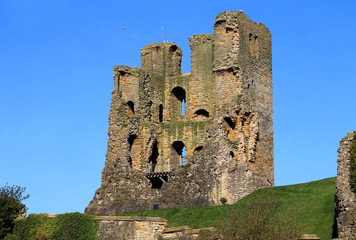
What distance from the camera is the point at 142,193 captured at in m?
46.8

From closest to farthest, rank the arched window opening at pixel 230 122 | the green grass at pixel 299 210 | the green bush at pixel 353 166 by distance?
1. the green bush at pixel 353 166
2. the green grass at pixel 299 210
3. the arched window opening at pixel 230 122

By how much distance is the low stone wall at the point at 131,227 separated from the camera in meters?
32.9

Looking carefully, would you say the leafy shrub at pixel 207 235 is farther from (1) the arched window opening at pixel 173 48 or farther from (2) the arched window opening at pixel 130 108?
(1) the arched window opening at pixel 173 48

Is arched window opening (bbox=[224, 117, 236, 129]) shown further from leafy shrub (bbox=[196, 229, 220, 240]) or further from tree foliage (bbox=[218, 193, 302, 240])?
tree foliage (bbox=[218, 193, 302, 240])

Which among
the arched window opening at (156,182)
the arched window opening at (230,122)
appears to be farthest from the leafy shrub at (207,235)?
the arched window opening at (156,182)

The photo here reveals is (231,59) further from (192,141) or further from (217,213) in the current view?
(217,213)

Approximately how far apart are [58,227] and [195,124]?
1556 centimetres

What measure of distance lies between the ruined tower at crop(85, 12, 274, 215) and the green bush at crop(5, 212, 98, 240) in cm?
1039

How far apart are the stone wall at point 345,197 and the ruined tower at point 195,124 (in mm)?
12044

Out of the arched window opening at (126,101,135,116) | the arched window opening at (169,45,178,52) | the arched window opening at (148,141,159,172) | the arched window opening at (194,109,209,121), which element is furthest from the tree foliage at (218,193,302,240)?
the arched window opening at (169,45,178,52)

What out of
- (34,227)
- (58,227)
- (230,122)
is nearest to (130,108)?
(230,122)

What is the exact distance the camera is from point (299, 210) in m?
37.2

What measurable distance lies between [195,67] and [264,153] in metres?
7.00

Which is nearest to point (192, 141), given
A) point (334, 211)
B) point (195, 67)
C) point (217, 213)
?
point (195, 67)
